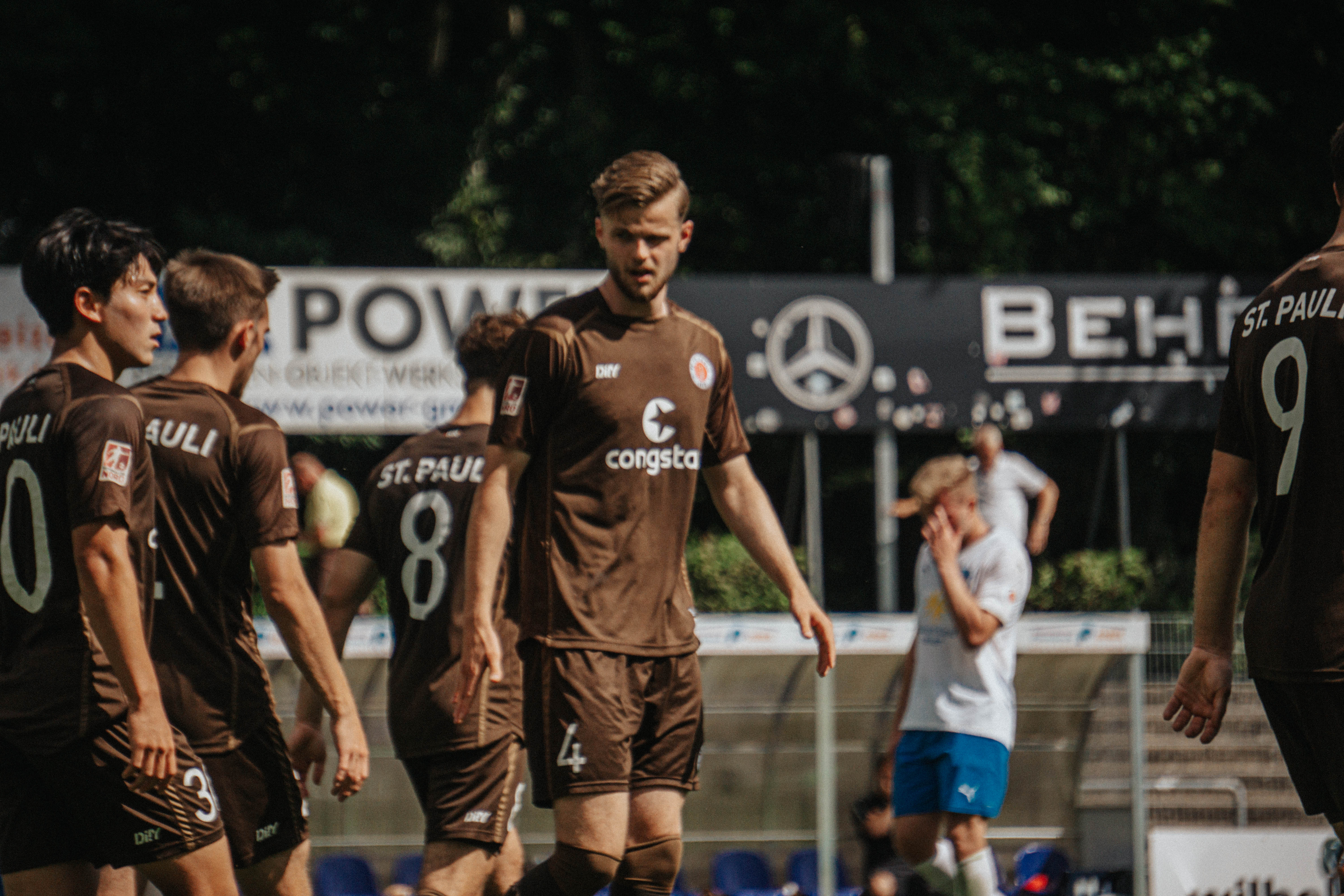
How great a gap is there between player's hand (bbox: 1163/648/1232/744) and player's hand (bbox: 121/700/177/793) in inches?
93.5

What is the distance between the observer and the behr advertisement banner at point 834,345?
1400 centimetres

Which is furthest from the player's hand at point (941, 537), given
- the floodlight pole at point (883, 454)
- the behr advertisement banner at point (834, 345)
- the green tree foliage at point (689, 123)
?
the green tree foliage at point (689, 123)

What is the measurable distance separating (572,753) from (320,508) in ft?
20.9

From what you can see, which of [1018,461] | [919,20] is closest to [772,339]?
[1018,461]

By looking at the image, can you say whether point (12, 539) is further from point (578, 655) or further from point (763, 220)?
point (763, 220)

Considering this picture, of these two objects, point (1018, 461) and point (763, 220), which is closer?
point (1018, 461)

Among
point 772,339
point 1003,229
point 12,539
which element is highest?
point 1003,229

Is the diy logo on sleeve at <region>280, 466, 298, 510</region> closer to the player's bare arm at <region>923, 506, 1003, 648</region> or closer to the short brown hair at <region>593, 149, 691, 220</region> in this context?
the short brown hair at <region>593, 149, 691, 220</region>

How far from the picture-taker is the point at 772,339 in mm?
14203

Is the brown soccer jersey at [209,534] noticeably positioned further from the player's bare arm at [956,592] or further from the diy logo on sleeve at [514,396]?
the player's bare arm at [956,592]

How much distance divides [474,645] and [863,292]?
420 inches

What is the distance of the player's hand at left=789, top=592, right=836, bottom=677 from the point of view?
4648 millimetres

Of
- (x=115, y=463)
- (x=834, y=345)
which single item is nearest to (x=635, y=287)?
(x=115, y=463)

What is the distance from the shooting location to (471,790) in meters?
5.18
